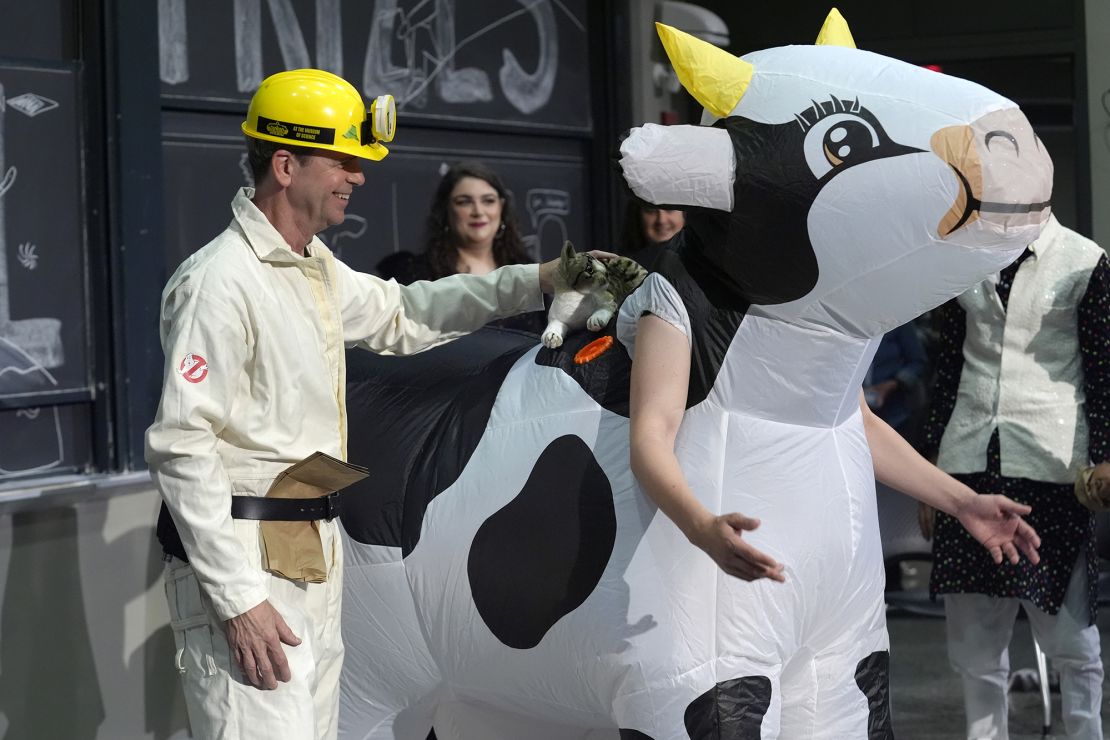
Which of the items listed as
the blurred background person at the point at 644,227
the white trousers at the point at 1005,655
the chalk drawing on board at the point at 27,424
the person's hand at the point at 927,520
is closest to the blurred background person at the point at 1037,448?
the white trousers at the point at 1005,655

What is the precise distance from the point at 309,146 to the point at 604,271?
68 cm

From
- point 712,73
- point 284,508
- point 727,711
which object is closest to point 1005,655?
point 727,711

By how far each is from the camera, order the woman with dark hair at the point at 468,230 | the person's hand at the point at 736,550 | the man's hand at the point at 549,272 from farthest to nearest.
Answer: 1. the woman with dark hair at the point at 468,230
2. the man's hand at the point at 549,272
3. the person's hand at the point at 736,550

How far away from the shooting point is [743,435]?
2.64 meters

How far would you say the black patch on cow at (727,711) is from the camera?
2.58m

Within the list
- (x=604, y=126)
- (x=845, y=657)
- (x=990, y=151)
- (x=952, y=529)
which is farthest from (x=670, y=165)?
(x=604, y=126)

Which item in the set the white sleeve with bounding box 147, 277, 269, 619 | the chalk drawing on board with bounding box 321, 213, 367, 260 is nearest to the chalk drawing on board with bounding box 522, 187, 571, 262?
the chalk drawing on board with bounding box 321, 213, 367, 260

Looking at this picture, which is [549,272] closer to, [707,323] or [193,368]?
[707,323]

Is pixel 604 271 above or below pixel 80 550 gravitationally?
above

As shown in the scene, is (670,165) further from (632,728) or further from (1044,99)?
(1044,99)

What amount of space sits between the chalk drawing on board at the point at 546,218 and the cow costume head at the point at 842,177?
11.4 feet

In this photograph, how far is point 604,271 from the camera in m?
3.01

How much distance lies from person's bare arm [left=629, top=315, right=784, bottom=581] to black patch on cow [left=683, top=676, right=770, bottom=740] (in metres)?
0.31

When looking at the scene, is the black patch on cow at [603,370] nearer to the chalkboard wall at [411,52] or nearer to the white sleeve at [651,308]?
the white sleeve at [651,308]
